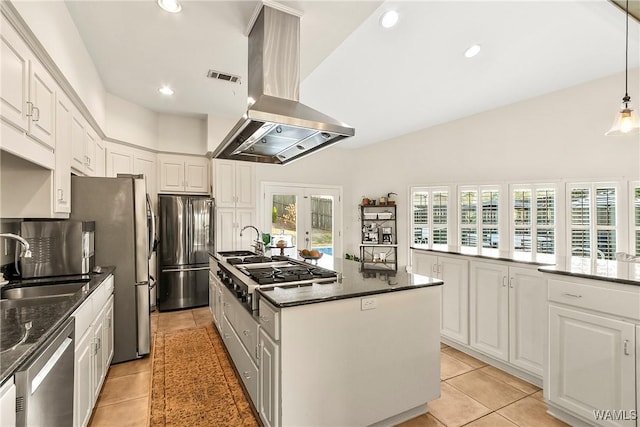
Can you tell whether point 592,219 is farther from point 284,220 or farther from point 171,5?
point 171,5

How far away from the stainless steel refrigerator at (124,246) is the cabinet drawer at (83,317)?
909mm

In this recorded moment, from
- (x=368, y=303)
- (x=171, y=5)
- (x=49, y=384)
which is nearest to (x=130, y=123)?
(x=171, y=5)

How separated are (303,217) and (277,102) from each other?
401 centimetres

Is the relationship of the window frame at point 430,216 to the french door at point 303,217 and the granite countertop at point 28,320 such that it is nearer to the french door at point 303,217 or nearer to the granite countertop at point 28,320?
the french door at point 303,217

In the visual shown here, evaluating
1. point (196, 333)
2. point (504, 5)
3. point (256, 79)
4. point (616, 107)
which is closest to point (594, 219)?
point (616, 107)

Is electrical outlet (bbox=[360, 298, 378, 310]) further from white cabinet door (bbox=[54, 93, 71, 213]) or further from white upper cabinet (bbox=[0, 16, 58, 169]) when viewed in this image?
white cabinet door (bbox=[54, 93, 71, 213])

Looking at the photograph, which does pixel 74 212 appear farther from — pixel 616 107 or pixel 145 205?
pixel 616 107

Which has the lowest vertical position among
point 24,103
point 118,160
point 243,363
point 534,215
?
point 243,363

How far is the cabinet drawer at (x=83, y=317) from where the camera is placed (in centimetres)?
163

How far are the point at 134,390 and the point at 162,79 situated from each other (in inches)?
125

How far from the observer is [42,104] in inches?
72.2

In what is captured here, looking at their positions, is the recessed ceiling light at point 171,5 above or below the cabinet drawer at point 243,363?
above

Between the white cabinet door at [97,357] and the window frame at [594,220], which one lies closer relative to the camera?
the white cabinet door at [97,357]

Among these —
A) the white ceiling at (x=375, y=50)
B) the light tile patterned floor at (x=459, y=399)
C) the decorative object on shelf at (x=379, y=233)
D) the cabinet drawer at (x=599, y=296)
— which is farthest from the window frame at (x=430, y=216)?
the cabinet drawer at (x=599, y=296)
